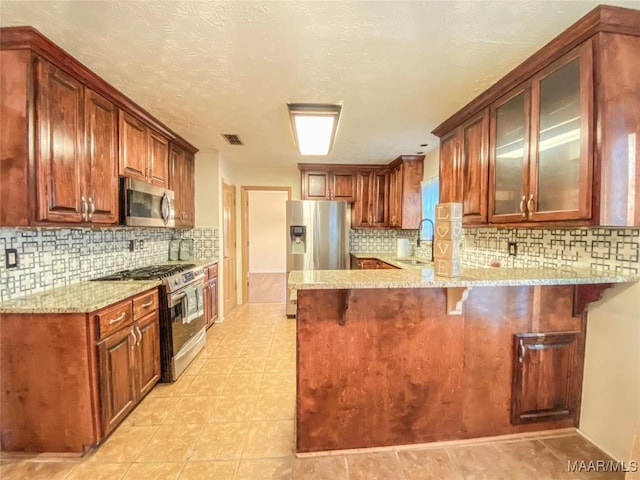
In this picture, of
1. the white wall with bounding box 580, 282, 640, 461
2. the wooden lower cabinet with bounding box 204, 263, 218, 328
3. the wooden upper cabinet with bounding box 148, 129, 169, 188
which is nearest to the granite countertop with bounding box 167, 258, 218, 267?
the wooden lower cabinet with bounding box 204, 263, 218, 328

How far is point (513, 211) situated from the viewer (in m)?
1.77

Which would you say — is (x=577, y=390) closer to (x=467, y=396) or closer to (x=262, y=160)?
(x=467, y=396)

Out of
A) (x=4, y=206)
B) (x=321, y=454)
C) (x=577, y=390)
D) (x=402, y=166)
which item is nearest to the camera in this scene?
(x=4, y=206)

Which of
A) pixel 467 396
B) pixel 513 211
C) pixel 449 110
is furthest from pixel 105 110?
pixel 467 396

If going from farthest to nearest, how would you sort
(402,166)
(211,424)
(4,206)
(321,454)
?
(402,166) → (211,424) → (321,454) → (4,206)

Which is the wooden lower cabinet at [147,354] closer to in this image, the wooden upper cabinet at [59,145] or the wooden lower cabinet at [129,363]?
the wooden lower cabinet at [129,363]

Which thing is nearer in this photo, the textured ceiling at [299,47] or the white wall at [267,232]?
the textured ceiling at [299,47]

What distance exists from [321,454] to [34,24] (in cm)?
278

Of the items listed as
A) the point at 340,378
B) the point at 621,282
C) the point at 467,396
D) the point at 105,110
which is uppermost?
the point at 105,110

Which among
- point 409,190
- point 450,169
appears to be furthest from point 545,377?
point 409,190

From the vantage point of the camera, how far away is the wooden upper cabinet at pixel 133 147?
7.32 feet

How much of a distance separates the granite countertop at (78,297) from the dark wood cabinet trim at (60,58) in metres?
1.40

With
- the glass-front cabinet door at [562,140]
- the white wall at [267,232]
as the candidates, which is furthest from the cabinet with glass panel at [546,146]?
the white wall at [267,232]

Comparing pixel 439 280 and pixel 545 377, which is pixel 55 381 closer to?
pixel 439 280
